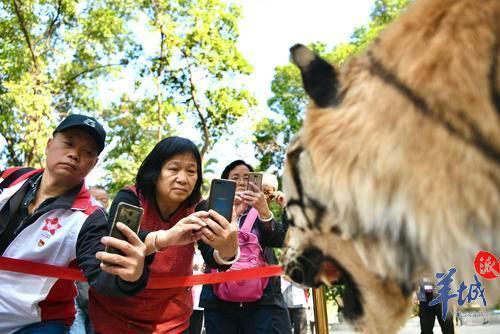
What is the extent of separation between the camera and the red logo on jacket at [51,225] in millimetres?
3049

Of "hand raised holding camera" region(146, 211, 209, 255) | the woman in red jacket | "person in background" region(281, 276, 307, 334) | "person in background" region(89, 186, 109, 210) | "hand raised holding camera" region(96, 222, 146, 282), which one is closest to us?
"hand raised holding camera" region(96, 222, 146, 282)

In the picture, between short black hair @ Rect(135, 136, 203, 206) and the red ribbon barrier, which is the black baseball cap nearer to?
short black hair @ Rect(135, 136, 203, 206)

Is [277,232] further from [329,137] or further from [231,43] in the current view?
[231,43]

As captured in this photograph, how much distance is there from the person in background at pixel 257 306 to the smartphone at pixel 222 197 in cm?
105

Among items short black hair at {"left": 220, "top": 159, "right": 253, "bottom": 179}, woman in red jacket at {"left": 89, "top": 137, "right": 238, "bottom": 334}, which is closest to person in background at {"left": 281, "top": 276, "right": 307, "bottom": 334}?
→ short black hair at {"left": 220, "top": 159, "right": 253, "bottom": 179}

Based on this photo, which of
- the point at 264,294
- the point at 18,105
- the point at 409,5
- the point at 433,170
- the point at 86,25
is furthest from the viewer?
the point at 86,25

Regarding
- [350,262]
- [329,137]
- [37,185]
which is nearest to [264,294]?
[37,185]

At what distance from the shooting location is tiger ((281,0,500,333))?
148 cm

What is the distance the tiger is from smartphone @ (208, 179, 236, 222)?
117cm

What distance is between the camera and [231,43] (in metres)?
16.6

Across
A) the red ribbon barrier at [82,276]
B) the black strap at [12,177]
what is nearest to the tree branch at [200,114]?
the red ribbon barrier at [82,276]

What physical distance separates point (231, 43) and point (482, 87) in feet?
51.3

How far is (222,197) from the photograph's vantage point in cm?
301

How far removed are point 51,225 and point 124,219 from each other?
75cm
